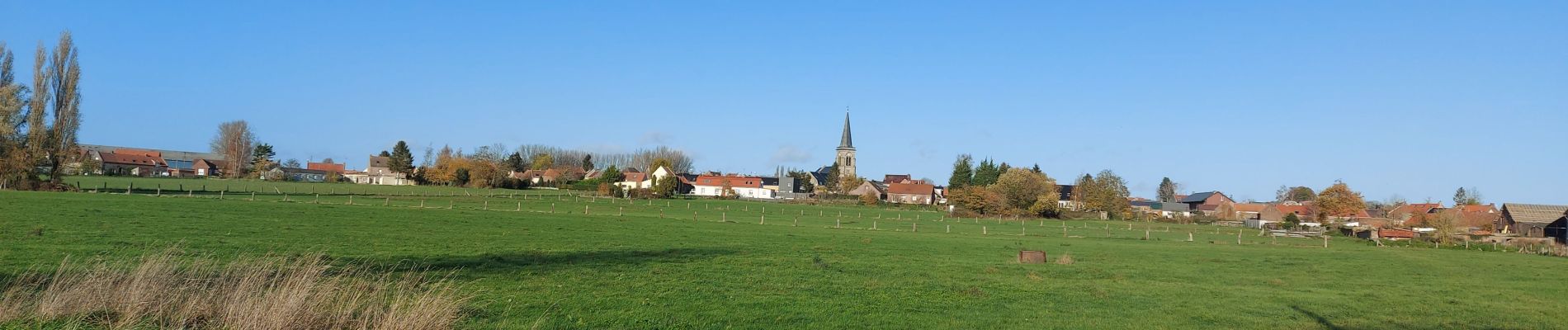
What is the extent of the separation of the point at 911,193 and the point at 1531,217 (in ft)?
304

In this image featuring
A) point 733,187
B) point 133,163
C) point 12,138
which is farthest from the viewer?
point 733,187

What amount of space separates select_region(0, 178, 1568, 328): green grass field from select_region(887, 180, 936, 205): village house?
393 feet

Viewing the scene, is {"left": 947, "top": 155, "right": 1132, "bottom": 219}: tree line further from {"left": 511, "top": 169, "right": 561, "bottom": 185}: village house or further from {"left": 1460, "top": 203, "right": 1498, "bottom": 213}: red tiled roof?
{"left": 511, "top": 169, "right": 561, "bottom": 185}: village house

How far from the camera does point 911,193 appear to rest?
544 ft

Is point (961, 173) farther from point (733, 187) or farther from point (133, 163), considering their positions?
point (133, 163)

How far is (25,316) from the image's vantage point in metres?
10.6

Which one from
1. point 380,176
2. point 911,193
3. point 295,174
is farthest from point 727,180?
point 295,174

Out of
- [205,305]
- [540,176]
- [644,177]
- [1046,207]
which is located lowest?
[205,305]

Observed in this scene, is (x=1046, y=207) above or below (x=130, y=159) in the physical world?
below

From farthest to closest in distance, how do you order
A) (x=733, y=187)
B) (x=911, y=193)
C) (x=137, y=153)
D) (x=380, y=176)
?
(x=137, y=153) → (x=733, y=187) → (x=911, y=193) → (x=380, y=176)

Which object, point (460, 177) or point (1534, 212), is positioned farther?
point (460, 177)

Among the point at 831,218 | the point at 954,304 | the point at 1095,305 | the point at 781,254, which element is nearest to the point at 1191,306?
the point at 1095,305

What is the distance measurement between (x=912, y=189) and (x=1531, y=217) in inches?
3723

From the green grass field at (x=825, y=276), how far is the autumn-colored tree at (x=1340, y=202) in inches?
3588
